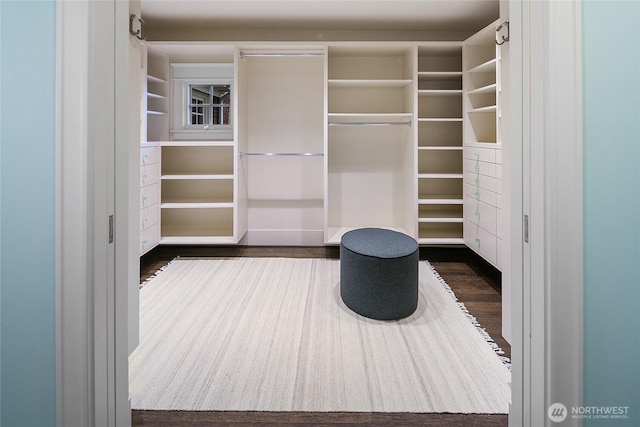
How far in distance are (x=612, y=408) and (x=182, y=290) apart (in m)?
2.78

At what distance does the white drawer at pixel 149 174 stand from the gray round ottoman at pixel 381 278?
183cm

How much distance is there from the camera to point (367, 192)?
186 inches

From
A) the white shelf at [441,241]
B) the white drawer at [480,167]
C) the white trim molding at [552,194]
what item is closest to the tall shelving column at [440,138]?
the white shelf at [441,241]

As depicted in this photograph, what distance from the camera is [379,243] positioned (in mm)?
2789

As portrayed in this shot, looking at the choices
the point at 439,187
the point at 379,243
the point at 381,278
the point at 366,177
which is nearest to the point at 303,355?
the point at 381,278

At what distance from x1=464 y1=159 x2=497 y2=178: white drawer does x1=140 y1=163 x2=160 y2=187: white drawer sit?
2665 mm

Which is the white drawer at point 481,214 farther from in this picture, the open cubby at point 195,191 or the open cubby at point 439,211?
the open cubby at point 195,191

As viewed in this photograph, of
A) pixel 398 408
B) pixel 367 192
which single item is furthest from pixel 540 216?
pixel 367 192

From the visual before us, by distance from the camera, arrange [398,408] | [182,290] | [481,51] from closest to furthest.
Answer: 1. [398,408]
2. [182,290]
3. [481,51]

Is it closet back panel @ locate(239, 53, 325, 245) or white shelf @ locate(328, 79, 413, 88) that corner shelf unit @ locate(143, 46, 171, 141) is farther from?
white shelf @ locate(328, 79, 413, 88)

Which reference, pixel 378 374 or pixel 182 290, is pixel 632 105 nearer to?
pixel 378 374

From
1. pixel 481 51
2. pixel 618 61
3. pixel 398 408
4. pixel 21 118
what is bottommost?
pixel 398 408

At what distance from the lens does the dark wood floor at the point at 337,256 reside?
Result: 1.63 m

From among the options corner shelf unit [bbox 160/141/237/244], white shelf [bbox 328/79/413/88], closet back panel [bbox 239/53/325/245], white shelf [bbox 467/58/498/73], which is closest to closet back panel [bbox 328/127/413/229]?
closet back panel [bbox 239/53/325/245]
